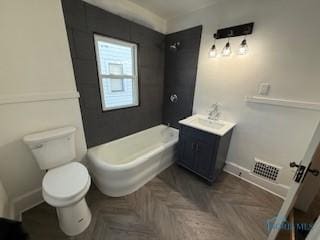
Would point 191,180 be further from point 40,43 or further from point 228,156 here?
point 40,43

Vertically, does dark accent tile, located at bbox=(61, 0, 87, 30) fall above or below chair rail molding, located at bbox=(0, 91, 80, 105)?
above

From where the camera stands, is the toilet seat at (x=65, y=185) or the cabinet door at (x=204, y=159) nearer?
the toilet seat at (x=65, y=185)

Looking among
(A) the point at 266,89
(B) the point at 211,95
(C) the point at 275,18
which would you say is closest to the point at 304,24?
(C) the point at 275,18

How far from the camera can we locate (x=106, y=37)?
5.67 ft

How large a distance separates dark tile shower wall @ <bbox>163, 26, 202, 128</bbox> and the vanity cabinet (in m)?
0.62

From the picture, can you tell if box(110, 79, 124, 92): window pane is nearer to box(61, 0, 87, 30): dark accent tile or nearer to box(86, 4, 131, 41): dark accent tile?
box(86, 4, 131, 41): dark accent tile

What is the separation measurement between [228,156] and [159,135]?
49.3 inches

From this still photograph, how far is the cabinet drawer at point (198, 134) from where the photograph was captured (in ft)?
5.44

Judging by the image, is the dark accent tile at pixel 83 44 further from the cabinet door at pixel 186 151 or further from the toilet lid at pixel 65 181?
the cabinet door at pixel 186 151

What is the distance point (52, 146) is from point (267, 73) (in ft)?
7.95

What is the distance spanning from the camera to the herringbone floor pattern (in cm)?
127

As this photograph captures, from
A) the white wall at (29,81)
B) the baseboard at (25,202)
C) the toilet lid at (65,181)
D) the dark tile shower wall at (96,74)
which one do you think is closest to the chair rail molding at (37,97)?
the white wall at (29,81)

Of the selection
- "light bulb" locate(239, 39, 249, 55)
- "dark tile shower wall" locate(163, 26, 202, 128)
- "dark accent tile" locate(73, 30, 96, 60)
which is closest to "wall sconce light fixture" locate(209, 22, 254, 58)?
"light bulb" locate(239, 39, 249, 55)

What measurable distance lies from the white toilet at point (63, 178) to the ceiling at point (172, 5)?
1.90 meters
